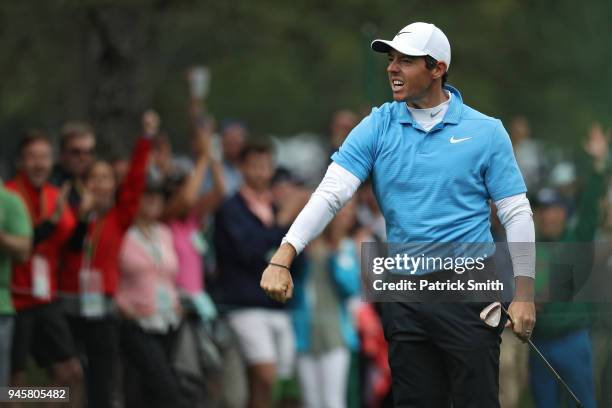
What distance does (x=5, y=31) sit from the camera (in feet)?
Result: 54.5

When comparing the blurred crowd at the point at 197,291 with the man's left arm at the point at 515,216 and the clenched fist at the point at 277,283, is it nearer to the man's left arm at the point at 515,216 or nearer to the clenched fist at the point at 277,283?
the man's left arm at the point at 515,216

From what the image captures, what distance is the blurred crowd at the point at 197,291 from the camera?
10484 mm

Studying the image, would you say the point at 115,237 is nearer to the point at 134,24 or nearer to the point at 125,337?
the point at 125,337

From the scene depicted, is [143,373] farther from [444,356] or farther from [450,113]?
[450,113]

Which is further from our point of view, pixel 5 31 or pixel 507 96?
pixel 507 96

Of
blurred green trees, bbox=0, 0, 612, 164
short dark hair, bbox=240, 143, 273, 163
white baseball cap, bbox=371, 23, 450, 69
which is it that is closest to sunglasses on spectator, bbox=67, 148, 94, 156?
short dark hair, bbox=240, 143, 273, 163

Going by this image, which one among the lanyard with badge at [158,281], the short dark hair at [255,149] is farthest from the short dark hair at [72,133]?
the short dark hair at [255,149]

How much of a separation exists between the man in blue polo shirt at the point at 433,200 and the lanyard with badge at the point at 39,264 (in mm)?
3676

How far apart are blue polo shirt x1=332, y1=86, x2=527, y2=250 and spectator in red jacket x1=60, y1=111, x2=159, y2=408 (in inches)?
155

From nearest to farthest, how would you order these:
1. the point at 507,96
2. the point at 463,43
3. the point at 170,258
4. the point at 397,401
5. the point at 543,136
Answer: the point at 397,401 < the point at 170,258 < the point at 463,43 < the point at 507,96 < the point at 543,136

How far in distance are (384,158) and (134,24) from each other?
9228 mm

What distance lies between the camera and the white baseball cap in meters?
7.68

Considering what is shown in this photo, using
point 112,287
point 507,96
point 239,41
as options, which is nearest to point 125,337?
point 112,287

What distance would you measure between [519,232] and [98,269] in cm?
453
